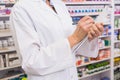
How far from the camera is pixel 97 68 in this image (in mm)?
2867

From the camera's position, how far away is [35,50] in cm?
68

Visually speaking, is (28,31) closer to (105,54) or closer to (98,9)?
(98,9)

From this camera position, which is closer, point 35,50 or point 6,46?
point 35,50

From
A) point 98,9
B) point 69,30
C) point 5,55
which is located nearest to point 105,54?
point 98,9

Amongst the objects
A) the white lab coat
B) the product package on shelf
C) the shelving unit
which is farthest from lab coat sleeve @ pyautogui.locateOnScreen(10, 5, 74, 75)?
the product package on shelf

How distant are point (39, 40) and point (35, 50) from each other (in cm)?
7

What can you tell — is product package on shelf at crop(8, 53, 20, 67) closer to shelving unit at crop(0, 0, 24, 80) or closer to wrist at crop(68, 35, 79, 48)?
shelving unit at crop(0, 0, 24, 80)

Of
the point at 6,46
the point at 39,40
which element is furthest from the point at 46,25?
the point at 6,46

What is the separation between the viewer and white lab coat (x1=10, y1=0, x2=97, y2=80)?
2.20 feet

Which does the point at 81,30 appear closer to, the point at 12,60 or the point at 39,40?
the point at 39,40

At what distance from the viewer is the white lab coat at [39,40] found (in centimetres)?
67

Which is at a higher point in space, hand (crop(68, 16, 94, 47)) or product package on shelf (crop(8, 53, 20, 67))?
hand (crop(68, 16, 94, 47))

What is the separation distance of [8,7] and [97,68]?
173 cm

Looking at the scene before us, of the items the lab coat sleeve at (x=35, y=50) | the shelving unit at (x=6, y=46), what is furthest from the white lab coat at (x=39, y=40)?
the shelving unit at (x=6, y=46)
